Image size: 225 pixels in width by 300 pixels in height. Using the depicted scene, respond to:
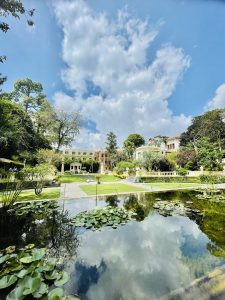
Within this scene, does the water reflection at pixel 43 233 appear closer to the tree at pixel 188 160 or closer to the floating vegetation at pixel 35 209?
the floating vegetation at pixel 35 209

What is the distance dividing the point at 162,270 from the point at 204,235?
2412mm

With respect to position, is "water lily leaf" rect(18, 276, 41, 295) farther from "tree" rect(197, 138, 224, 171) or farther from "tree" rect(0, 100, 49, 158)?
"tree" rect(197, 138, 224, 171)

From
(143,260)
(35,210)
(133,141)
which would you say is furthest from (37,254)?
(133,141)

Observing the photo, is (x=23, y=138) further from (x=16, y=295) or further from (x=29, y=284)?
(x=16, y=295)

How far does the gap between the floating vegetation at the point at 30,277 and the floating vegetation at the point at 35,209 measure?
4059 millimetres

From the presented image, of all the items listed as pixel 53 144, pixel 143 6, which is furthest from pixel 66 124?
pixel 143 6

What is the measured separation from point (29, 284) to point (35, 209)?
6024 mm

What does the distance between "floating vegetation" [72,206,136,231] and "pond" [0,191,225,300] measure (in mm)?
251

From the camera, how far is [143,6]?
14.9ft

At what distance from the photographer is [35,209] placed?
813 cm

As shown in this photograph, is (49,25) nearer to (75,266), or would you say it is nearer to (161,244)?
(75,266)

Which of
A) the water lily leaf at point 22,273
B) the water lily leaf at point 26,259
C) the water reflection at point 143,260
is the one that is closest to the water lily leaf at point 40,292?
the water lily leaf at point 22,273

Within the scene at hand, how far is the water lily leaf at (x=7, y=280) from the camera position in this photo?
2691mm

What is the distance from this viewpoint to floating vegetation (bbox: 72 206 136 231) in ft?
20.0
